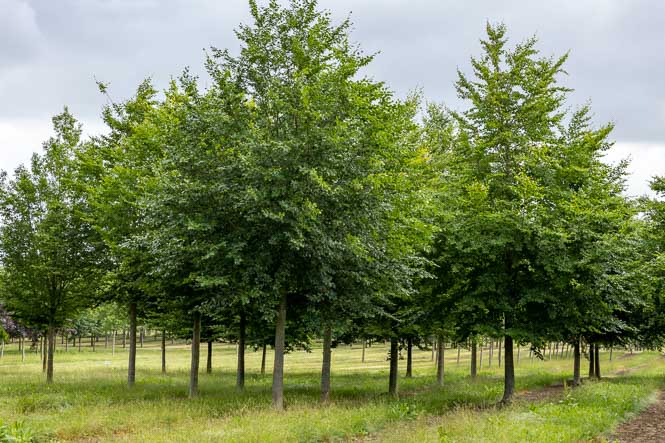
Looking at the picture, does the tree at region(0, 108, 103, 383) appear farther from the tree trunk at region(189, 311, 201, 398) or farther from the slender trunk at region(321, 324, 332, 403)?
the slender trunk at region(321, 324, 332, 403)

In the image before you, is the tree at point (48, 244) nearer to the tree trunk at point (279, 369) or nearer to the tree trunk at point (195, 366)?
the tree trunk at point (195, 366)

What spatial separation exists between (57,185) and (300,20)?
A: 1527 centimetres

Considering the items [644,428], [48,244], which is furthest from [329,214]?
[48,244]

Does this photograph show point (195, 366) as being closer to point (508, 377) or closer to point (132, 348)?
point (132, 348)

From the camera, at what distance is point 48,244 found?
23375 mm

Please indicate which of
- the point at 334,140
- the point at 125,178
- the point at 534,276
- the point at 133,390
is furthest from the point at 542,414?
the point at 125,178

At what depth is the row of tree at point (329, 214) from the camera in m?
15.6

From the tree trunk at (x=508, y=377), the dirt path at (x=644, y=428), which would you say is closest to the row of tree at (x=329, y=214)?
the tree trunk at (x=508, y=377)

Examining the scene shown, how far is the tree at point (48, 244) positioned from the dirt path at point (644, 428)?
21.0 m

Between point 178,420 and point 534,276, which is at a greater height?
point 534,276

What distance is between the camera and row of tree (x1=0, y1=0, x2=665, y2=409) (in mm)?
15578

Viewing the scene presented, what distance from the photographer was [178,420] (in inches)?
552

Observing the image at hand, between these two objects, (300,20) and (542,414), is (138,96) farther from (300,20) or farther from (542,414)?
(542,414)

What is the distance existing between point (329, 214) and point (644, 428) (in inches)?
419
